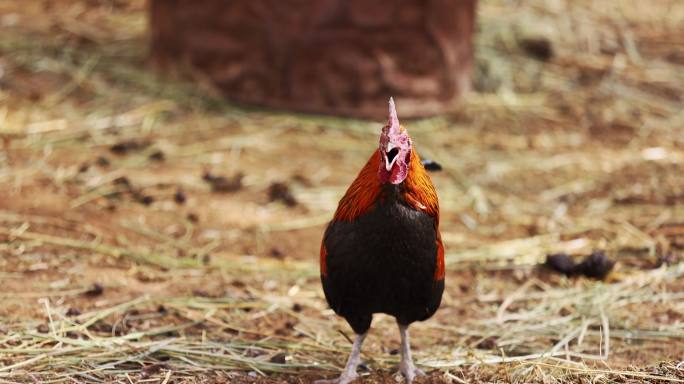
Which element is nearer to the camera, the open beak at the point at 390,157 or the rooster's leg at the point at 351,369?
the open beak at the point at 390,157

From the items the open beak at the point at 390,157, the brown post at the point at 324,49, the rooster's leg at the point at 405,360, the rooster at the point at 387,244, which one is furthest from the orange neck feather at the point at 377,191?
the brown post at the point at 324,49

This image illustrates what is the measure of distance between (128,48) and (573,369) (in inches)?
212

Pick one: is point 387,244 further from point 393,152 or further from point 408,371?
point 408,371

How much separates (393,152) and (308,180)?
2877mm

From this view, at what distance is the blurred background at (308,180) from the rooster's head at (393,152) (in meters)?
0.79

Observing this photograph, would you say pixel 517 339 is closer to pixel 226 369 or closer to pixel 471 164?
pixel 226 369

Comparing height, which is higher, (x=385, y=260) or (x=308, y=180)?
(x=385, y=260)

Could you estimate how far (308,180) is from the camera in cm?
566

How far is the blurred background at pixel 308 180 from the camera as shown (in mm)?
3598

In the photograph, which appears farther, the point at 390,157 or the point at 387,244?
the point at 387,244

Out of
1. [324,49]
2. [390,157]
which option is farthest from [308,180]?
[390,157]

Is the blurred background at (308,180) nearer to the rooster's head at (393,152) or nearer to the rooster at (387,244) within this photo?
the rooster at (387,244)

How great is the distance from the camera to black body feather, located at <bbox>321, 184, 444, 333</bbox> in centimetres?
293

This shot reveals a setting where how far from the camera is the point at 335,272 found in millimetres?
3053
